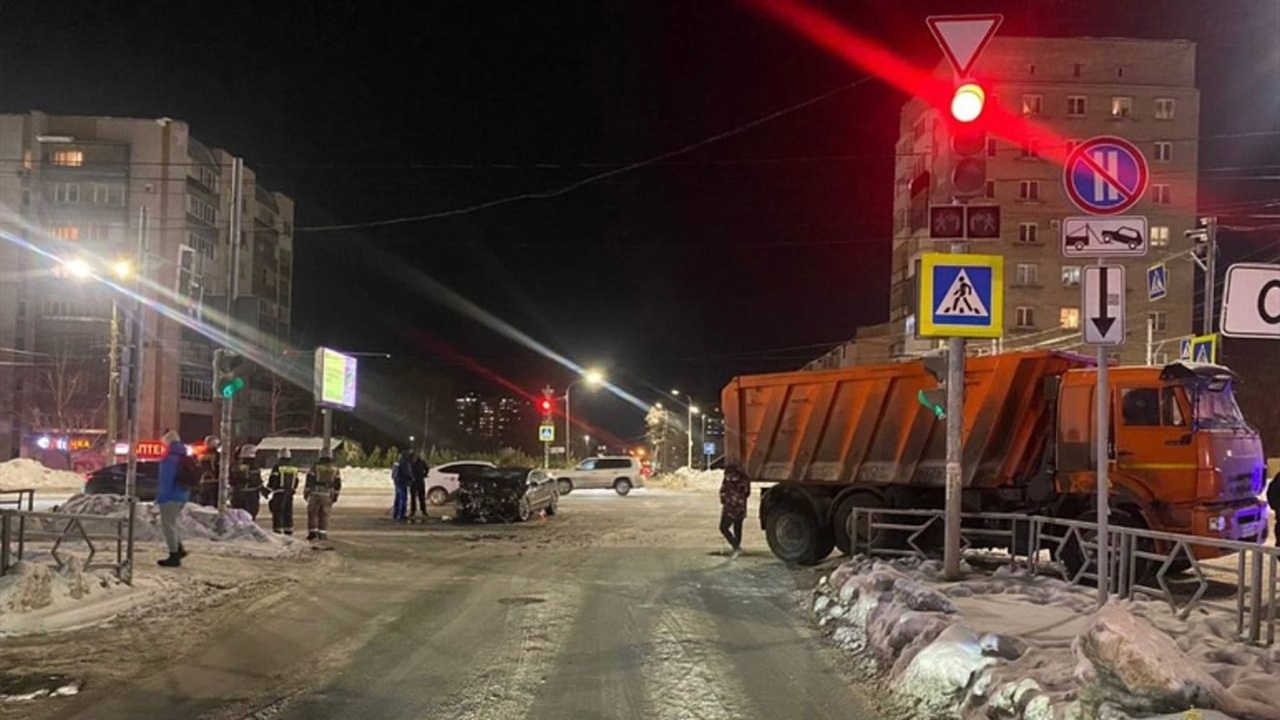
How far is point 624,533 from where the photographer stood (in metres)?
21.7

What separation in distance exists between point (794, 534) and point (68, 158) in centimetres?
5994

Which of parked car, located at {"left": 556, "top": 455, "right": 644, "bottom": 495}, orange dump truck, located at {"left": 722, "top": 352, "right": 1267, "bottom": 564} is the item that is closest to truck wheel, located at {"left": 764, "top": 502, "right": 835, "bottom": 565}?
orange dump truck, located at {"left": 722, "top": 352, "right": 1267, "bottom": 564}

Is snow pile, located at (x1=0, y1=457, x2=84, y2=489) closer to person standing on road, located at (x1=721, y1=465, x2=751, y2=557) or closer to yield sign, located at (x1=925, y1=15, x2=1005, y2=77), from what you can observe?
person standing on road, located at (x1=721, y1=465, x2=751, y2=557)

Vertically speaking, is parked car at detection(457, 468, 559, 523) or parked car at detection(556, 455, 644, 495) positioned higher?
parked car at detection(457, 468, 559, 523)

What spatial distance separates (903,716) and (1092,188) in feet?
16.2

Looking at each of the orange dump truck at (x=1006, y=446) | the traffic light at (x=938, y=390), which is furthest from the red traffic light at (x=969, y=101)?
the orange dump truck at (x=1006, y=446)

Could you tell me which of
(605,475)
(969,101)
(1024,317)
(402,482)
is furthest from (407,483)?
(1024,317)

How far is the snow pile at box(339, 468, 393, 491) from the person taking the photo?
45.1m

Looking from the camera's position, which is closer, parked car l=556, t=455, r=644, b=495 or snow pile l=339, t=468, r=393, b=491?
parked car l=556, t=455, r=644, b=495

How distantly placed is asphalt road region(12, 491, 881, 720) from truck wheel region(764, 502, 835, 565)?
18.6 inches

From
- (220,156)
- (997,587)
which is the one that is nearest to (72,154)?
(220,156)

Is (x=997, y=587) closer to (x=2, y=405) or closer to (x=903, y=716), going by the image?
(x=903, y=716)

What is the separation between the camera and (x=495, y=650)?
877 centimetres

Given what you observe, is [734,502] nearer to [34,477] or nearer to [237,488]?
[237,488]
